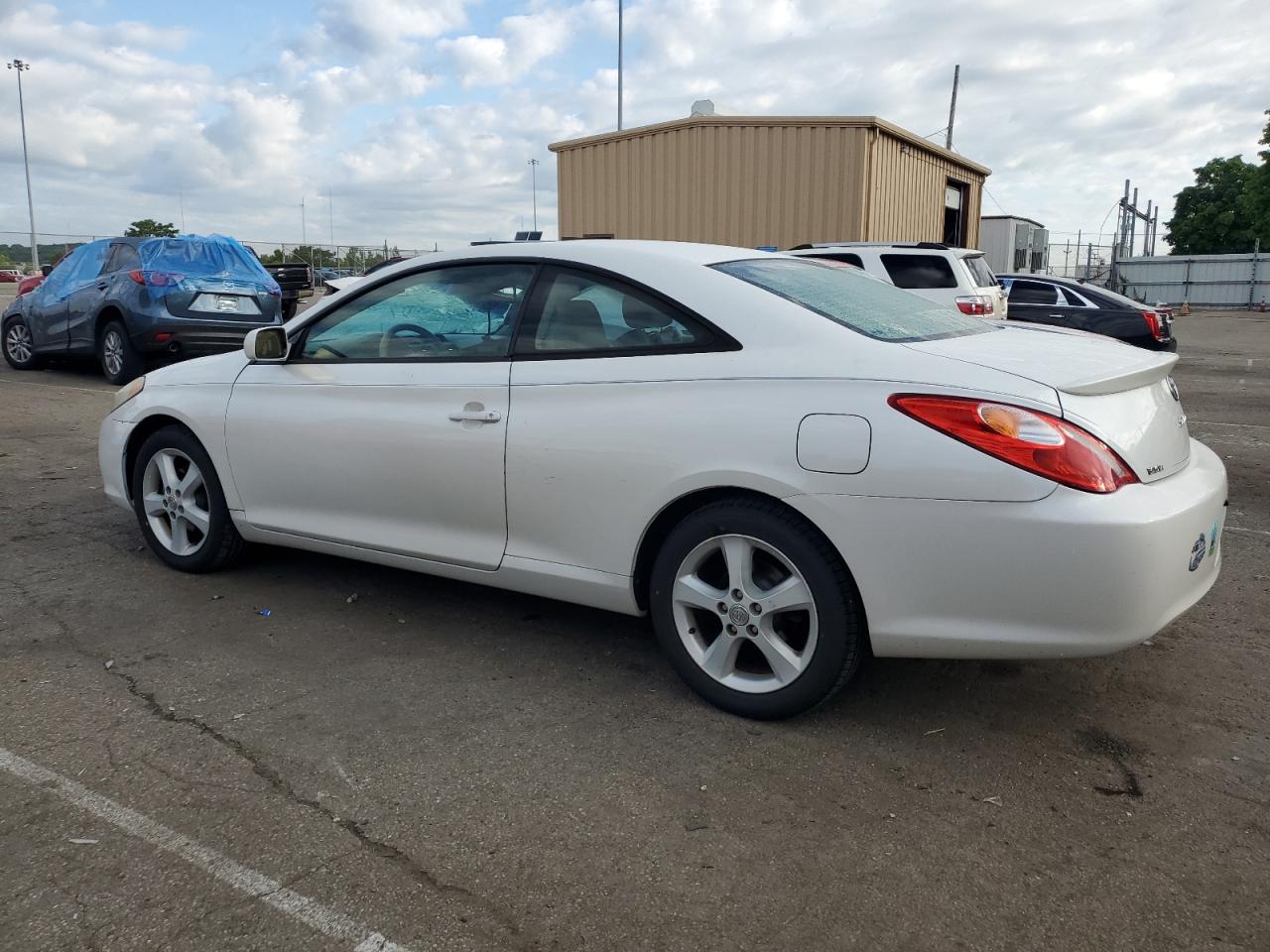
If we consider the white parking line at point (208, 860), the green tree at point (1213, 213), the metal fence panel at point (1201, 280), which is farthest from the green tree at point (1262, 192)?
the white parking line at point (208, 860)

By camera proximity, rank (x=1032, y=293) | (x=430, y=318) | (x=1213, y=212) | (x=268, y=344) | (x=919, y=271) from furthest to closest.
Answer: (x=1213, y=212)
(x=1032, y=293)
(x=919, y=271)
(x=268, y=344)
(x=430, y=318)

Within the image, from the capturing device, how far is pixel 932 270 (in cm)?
1084

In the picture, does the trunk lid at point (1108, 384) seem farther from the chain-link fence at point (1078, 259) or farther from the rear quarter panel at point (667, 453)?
the chain-link fence at point (1078, 259)

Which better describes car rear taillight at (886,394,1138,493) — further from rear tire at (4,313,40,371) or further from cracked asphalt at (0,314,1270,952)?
rear tire at (4,313,40,371)

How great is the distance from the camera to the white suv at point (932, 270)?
1057 cm

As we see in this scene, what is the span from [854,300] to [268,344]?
7.67 ft

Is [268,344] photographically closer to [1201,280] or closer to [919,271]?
[919,271]

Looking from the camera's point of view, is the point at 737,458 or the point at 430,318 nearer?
the point at 737,458

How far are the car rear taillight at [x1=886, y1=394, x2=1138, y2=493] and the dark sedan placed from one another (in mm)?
11883

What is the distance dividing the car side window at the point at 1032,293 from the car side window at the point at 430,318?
12792 mm

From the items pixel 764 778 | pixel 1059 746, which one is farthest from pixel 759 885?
pixel 1059 746

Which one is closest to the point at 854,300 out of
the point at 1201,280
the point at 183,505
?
the point at 183,505

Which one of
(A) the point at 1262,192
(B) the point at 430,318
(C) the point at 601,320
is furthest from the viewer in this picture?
(A) the point at 1262,192

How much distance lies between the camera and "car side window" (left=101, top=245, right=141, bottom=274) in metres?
11.0
